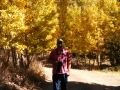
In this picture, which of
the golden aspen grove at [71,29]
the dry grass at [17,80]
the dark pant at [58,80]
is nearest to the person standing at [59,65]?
the dark pant at [58,80]

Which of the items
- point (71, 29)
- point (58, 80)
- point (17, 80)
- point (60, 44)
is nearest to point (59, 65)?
point (58, 80)

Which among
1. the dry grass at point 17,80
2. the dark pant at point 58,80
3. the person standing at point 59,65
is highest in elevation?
the person standing at point 59,65

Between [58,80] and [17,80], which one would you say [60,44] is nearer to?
[58,80]

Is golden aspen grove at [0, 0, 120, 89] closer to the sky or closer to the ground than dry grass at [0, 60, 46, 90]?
closer to the sky

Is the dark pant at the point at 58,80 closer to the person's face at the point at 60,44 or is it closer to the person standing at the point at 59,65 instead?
the person standing at the point at 59,65

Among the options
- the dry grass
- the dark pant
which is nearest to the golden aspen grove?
the dry grass

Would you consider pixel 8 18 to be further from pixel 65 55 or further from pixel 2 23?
pixel 65 55

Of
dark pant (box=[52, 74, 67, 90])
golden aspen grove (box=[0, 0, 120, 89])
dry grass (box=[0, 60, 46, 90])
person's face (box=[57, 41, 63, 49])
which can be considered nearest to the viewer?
person's face (box=[57, 41, 63, 49])

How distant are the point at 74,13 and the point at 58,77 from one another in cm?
2249

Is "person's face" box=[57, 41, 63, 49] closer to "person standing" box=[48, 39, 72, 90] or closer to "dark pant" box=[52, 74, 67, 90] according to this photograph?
"person standing" box=[48, 39, 72, 90]

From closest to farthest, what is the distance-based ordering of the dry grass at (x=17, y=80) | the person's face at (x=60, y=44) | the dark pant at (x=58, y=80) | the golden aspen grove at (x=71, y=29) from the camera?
the person's face at (x=60, y=44), the dark pant at (x=58, y=80), the dry grass at (x=17, y=80), the golden aspen grove at (x=71, y=29)

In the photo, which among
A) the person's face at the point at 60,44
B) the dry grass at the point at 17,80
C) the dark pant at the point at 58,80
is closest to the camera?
the person's face at the point at 60,44

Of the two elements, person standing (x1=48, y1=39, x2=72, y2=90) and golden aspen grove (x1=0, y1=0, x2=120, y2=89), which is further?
golden aspen grove (x1=0, y1=0, x2=120, y2=89)

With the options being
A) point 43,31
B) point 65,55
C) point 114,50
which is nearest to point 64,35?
point 114,50
